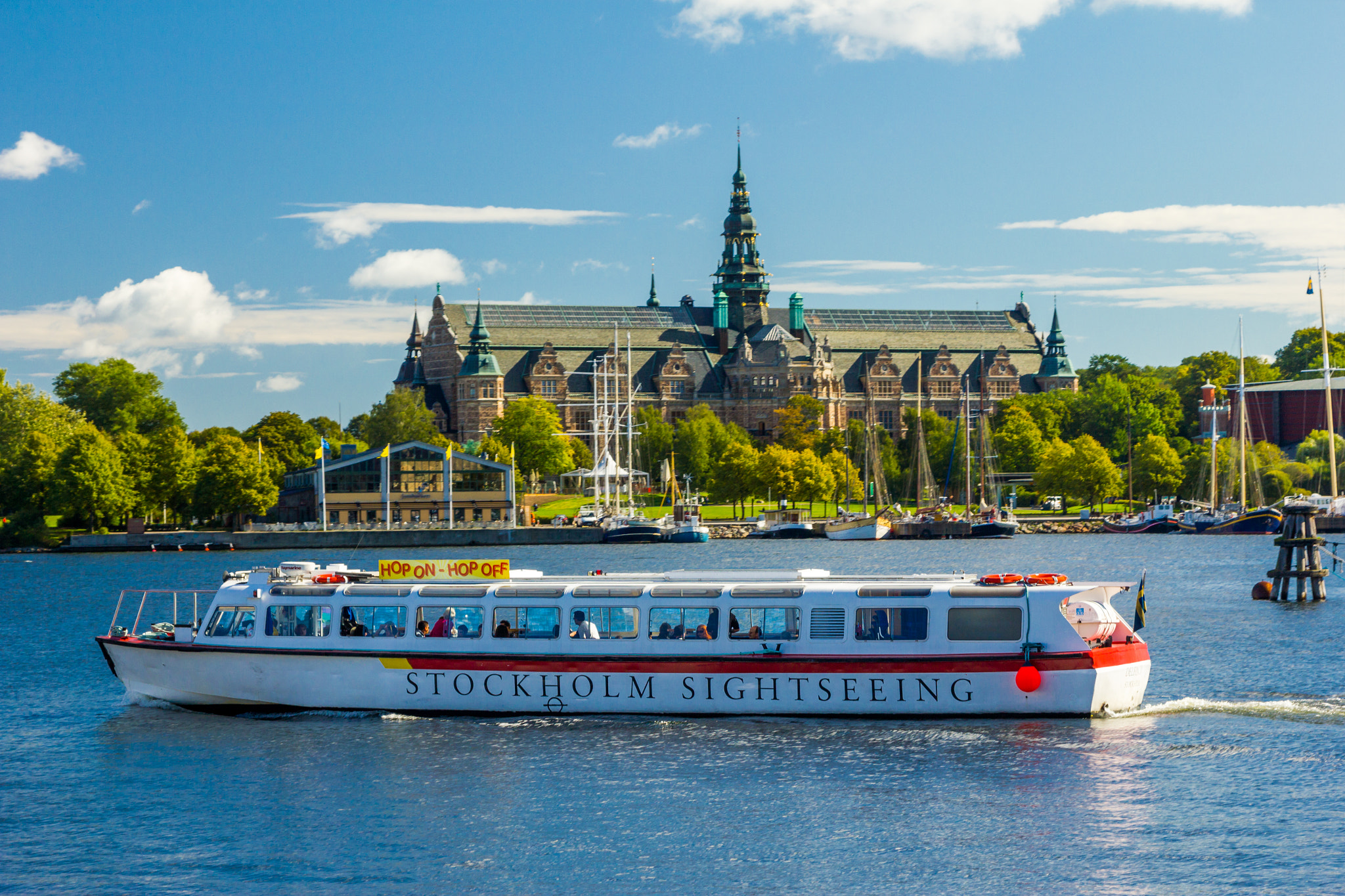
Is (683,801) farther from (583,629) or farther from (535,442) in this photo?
(535,442)

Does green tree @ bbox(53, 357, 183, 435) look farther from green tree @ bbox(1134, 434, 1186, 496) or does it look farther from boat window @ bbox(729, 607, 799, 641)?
boat window @ bbox(729, 607, 799, 641)

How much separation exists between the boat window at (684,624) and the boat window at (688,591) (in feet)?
0.97

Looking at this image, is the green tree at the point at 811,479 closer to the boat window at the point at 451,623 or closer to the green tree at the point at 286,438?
the green tree at the point at 286,438

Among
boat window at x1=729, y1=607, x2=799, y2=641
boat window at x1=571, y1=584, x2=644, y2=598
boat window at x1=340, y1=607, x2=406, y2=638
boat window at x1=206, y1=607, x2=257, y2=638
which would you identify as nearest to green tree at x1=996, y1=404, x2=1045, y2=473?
boat window at x1=729, y1=607, x2=799, y2=641

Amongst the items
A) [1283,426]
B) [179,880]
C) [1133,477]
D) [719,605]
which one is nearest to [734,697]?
[719,605]

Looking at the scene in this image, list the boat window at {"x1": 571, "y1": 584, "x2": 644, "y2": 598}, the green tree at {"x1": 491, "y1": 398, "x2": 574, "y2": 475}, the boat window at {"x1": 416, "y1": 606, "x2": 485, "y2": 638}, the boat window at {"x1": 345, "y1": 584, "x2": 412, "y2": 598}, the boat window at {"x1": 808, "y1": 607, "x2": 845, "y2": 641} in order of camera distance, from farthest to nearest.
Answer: the green tree at {"x1": 491, "y1": 398, "x2": 574, "y2": 475} < the boat window at {"x1": 345, "y1": 584, "x2": 412, "y2": 598} < the boat window at {"x1": 416, "y1": 606, "x2": 485, "y2": 638} < the boat window at {"x1": 571, "y1": 584, "x2": 644, "y2": 598} < the boat window at {"x1": 808, "y1": 607, "x2": 845, "y2": 641}

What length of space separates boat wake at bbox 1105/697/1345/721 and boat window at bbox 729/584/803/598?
817 cm

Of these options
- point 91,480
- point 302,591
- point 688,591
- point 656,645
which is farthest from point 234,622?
point 91,480

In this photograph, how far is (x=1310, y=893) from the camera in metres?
25.2

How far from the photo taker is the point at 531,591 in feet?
125

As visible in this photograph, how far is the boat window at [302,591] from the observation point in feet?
128

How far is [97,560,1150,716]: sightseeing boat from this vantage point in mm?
36094

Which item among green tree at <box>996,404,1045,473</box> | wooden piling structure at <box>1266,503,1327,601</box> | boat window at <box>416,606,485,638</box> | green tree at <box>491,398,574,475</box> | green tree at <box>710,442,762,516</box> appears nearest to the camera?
boat window at <box>416,606,485,638</box>

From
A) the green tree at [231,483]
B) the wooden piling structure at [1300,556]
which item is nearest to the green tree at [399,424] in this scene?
the green tree at [231,483]
